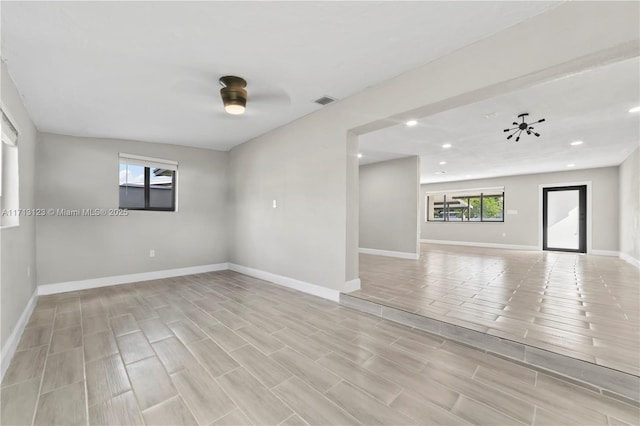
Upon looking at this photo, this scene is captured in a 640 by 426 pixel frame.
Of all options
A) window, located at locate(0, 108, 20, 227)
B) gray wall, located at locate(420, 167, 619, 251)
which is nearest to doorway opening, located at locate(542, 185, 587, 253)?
gray wall, located at locate(420, 167, 619, 251)

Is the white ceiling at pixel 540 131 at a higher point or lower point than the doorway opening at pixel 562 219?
higher

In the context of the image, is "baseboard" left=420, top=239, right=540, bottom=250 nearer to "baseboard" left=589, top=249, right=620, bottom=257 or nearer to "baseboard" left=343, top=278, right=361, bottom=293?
"baseboard" left=589, top=249, right=620, bottom=257

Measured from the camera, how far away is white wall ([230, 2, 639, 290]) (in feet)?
5.57

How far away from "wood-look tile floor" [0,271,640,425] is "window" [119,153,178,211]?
2245 mm

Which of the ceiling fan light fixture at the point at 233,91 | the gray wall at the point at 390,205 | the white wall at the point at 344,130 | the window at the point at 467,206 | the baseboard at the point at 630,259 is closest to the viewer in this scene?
the white wall at the point at 344,130

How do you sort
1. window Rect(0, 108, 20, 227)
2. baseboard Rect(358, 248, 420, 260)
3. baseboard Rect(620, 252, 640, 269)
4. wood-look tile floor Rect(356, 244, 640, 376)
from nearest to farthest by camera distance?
wood-look tile floor Rect(356, 244, 640, 376), window Rect(0, 108, 20, 227), baseboard Rect(620, 252, 640, 269), baseboard Rect(358, 248, 420, 260)

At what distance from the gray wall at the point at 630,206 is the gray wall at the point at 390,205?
413 centimetres

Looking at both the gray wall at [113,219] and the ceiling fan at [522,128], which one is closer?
the ceiling fan at [522,128]

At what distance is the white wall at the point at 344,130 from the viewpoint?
1.70m

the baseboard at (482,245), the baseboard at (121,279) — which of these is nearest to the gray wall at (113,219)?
the baseboard at (121,279)

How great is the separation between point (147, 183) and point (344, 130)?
12.5 feet

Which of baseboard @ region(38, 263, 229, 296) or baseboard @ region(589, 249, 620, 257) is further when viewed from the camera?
baseboard @ region(589, 249, 620, 257)

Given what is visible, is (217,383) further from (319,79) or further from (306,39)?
(319,79)

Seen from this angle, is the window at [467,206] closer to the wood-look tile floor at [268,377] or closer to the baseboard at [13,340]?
the wood-look tile floor at [268,377]
